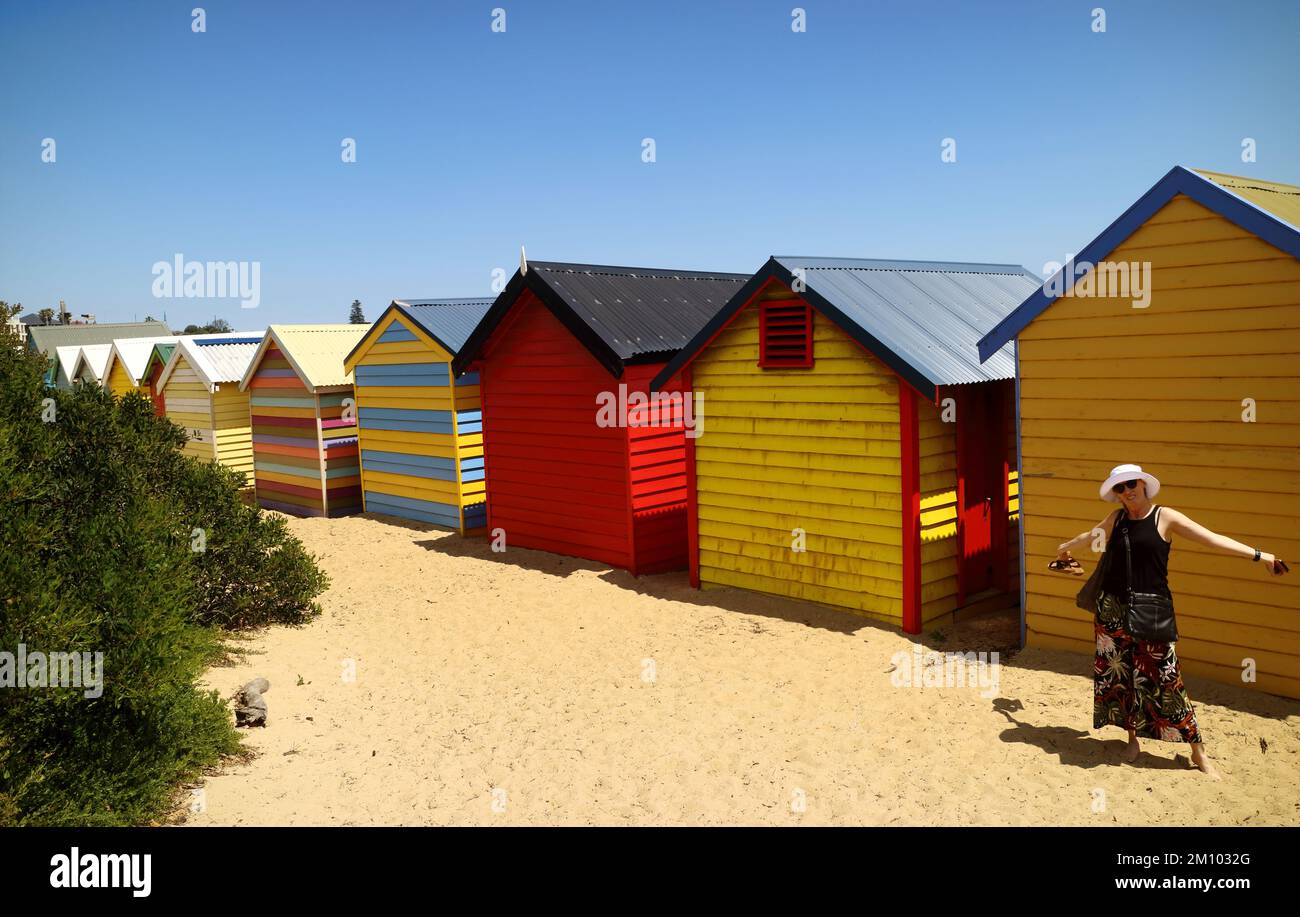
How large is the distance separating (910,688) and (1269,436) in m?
3.58

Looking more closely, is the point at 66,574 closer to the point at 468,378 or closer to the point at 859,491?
the point at 859,491

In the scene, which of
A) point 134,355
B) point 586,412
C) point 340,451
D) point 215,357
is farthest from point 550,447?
point 134,355

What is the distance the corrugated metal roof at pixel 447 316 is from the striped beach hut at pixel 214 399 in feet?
22.7

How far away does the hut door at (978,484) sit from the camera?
34.9 ft

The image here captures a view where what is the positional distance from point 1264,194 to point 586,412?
860 cm

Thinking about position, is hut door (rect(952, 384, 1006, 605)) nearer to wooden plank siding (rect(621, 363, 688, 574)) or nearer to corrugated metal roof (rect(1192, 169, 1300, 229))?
corrugated metal roof (rect(1192, 169, 1300, 229))

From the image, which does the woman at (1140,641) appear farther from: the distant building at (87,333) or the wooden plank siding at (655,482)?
the distant building at (87,333)

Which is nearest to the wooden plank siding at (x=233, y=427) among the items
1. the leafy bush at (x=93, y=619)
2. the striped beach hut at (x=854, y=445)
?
the leafy bush at (x=93, y=619)

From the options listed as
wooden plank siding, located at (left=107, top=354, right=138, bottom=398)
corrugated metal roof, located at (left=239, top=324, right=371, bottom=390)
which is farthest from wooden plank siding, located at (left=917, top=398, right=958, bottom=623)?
wooden plank siding, located at (left=107, top=354, right=138, bottom=398)

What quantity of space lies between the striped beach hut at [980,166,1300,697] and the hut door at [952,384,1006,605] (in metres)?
1.43

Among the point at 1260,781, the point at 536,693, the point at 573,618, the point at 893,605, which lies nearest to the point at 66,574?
the point at 536,693

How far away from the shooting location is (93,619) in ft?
21.1

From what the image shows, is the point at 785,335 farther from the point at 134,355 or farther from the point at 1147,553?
the point at 134,355

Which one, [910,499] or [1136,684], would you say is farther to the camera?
[910,499]
